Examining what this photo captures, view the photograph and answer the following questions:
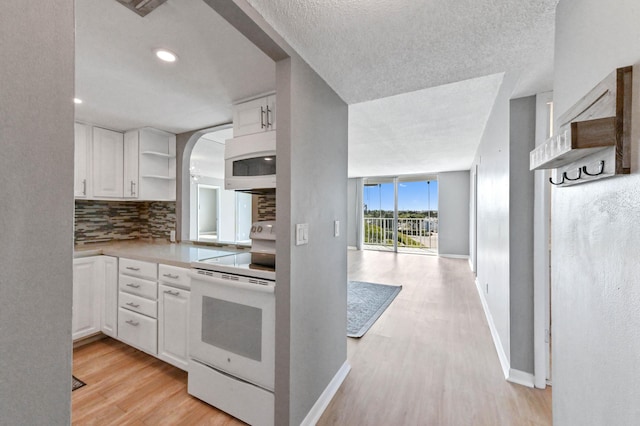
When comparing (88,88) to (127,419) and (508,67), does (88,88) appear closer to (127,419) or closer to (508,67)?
(127,419)

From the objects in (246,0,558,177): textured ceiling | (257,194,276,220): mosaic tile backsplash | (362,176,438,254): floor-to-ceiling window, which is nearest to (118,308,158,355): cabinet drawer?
(257,194,276,220): mosaic tile backsplash

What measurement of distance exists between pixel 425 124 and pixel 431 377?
9.05 ft

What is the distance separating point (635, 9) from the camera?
66 centimetres

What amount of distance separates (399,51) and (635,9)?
3.09ft

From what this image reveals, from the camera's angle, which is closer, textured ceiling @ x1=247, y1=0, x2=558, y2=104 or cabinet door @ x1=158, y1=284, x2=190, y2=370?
textured ceiling @ x1=247, y1=0, x2=558, y2=104

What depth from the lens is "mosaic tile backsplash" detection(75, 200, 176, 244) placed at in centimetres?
306

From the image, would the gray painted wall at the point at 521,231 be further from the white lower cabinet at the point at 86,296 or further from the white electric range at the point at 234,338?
the white lower cabinet at the point at 86,296

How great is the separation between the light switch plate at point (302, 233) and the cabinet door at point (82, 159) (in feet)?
9.03

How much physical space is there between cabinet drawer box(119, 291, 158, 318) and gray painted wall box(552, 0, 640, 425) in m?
2.63

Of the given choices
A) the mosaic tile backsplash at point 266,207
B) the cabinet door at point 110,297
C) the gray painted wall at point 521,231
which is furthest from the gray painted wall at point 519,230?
the cabinet door at point 110,297

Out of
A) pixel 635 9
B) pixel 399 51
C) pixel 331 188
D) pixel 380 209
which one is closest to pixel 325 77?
pixel 399 51

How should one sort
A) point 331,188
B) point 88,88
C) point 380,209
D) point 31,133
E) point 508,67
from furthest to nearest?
1. point 380,209
2. point 88,88
3. point 331,188
4. point 508,67
5. point 31,133

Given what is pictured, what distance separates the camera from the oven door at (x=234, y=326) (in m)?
1.55

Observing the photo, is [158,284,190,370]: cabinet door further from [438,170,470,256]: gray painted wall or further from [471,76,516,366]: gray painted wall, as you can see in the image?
[438,170,470,256]: gray painted wall
